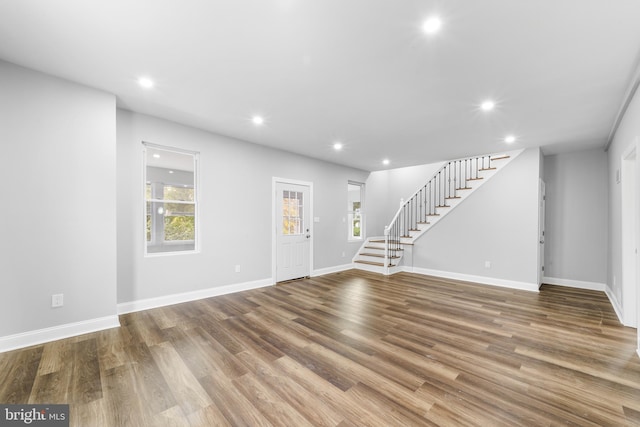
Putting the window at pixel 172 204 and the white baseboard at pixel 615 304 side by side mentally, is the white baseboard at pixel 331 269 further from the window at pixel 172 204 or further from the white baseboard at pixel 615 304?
the white baseboard at pixel 615 304

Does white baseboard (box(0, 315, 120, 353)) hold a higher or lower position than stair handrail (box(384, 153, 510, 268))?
lower

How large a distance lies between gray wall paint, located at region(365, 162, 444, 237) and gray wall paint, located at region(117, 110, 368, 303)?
2021mm

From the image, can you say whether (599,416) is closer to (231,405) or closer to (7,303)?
(231,405)

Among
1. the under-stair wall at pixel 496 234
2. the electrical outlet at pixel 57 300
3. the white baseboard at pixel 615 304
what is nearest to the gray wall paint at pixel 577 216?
the white baseboard at pixel 615 304

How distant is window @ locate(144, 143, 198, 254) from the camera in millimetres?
4066

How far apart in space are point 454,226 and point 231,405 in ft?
18.1

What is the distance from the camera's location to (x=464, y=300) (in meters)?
4.18

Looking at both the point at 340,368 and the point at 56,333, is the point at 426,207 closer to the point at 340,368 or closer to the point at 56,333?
the point at 340,368

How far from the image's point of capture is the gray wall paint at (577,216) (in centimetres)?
487

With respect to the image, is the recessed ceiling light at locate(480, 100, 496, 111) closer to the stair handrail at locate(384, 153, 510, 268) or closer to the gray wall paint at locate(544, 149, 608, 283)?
the stair handrail at locate(384, 153, 510, 268)

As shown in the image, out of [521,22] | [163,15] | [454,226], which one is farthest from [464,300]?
[163,15]

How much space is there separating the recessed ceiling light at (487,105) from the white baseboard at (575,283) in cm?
434

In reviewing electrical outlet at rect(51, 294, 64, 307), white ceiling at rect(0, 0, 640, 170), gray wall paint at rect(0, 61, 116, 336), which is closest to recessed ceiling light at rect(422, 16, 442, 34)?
white ceiling at rect(0, 0, 640, 170)
